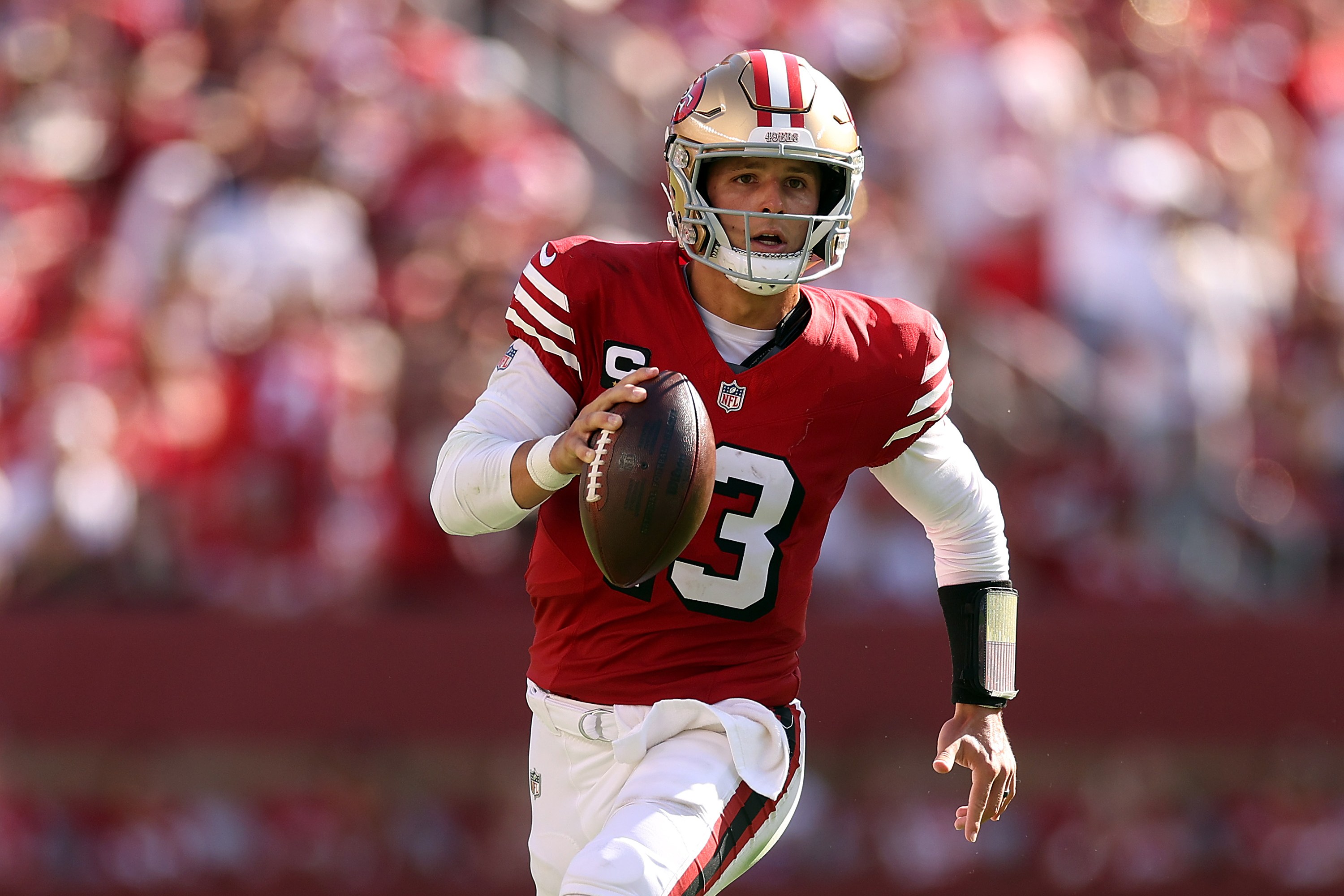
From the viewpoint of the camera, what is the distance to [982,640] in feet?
11.1

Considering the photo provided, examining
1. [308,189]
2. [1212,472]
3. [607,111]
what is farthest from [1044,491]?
[308,189]

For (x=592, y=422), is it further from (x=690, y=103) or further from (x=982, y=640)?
(x=982, y=640)

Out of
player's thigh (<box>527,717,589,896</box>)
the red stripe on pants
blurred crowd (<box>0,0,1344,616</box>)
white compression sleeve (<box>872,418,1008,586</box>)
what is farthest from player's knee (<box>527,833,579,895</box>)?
blurred crowd (<box>0,0,1344,616</box>)

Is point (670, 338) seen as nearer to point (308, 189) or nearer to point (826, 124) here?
point (826, 124)

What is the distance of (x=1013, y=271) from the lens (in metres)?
6.59

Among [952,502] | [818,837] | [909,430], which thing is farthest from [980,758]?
[818,837]

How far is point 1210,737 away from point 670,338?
3655 millimetres

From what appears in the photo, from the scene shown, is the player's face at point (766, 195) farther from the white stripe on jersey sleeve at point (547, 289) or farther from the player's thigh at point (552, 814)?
the player's thigh at point (552, 814)

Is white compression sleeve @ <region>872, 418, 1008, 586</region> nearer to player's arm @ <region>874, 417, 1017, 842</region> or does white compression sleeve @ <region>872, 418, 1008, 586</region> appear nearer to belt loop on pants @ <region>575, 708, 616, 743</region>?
player's arm @ <region>874, 417, 1017, 842</region>

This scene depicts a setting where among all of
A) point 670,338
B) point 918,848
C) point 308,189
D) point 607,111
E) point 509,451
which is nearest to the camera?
point 509,451

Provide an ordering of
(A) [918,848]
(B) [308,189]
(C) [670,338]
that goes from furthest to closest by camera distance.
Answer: (B) [308,189], (A) [918,848], (C) [670,338]

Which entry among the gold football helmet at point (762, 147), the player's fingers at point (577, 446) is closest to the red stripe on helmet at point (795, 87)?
the gold football helmet at point (762, 147)

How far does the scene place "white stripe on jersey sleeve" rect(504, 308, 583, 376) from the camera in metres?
3.09

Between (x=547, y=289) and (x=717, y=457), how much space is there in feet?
1.40
